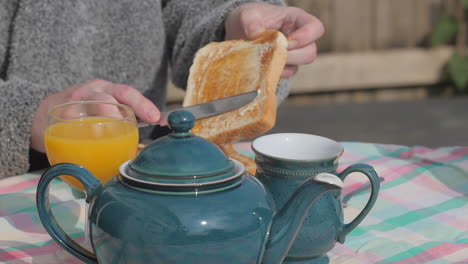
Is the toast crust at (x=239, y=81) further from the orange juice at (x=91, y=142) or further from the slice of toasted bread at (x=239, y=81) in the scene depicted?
the orange juice at (x=91, y=142)

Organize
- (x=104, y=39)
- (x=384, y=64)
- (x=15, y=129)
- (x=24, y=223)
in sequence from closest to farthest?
1. (x=24, y=223)
2. (x=15, y=129)
3. (x=104, y=39)
4. (x=384, y=64)

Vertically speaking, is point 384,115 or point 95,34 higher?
point 95,34

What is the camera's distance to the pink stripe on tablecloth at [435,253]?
0.99 m

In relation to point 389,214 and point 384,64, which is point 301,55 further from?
point 384,64

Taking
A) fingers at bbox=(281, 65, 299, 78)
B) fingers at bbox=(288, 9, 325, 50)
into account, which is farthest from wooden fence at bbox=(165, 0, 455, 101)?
fingers at bbox=(288, 9, 325, 50)

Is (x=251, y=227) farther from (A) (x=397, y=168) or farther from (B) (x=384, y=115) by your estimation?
(B) (x=384, y=115)

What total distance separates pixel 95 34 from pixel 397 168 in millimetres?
928

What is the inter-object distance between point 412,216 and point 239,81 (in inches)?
19.5

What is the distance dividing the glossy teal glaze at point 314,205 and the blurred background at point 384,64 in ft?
11.3

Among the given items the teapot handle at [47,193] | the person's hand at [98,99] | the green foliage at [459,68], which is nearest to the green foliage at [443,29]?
the green foliage at [459,68]

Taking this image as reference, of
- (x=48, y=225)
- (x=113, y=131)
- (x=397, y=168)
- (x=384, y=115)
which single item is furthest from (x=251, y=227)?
(x=384, y=115)

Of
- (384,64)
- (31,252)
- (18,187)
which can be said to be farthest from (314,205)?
(384,64)

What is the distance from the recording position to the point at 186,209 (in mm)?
728

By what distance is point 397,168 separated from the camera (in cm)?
144
